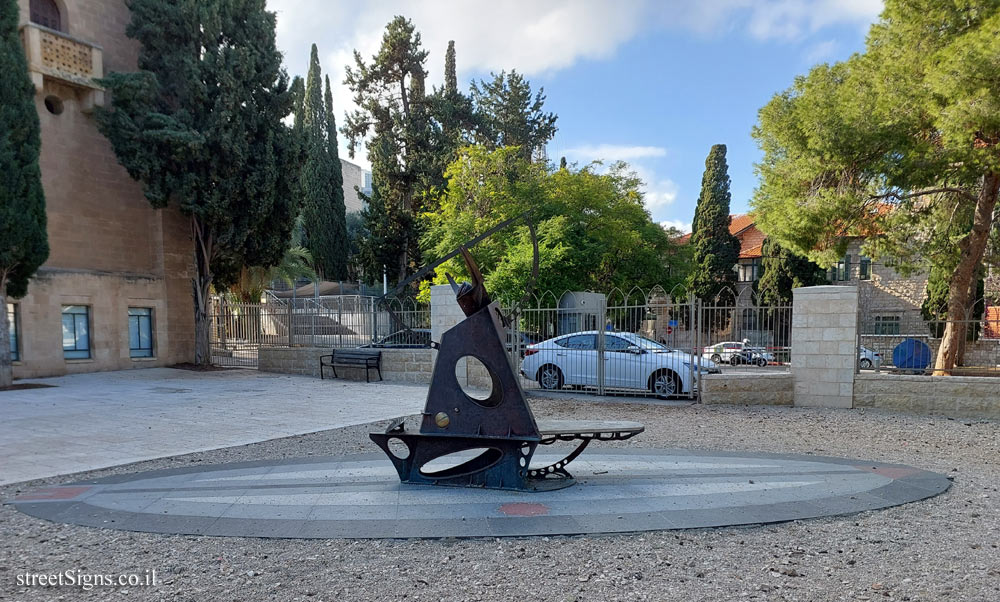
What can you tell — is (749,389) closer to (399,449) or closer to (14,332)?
(399,449)

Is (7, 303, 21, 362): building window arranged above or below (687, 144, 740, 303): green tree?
below

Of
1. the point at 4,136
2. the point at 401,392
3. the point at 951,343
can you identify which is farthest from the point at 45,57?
the point at 951,343

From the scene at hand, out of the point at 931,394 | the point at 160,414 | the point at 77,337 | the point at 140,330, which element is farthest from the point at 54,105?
the point at 931,394

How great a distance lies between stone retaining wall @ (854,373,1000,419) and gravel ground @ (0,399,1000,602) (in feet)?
17.6

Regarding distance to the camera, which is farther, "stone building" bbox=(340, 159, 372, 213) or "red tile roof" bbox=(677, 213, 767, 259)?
"stone building" bbox=(340, 159, 372, 213)

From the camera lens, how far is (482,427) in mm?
5047

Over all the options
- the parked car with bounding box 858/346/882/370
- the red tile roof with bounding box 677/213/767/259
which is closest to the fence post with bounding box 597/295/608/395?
the parked car with bounding box 858/346/882/370

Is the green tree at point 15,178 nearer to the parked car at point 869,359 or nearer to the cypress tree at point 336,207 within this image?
the parked car at point 869,359

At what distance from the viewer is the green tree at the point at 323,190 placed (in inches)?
1494

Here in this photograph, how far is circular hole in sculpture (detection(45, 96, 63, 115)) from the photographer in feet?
55.7

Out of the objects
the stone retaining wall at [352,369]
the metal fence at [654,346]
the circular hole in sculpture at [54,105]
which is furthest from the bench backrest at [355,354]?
the circular hole in sculpture at [54,105]

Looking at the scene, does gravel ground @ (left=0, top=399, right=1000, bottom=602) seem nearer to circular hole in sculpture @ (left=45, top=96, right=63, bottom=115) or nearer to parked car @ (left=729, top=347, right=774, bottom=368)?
parked car @ (left=729, top=347, right=774, bottom=368)

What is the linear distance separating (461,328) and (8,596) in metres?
3.46

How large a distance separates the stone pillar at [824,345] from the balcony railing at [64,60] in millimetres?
19747
